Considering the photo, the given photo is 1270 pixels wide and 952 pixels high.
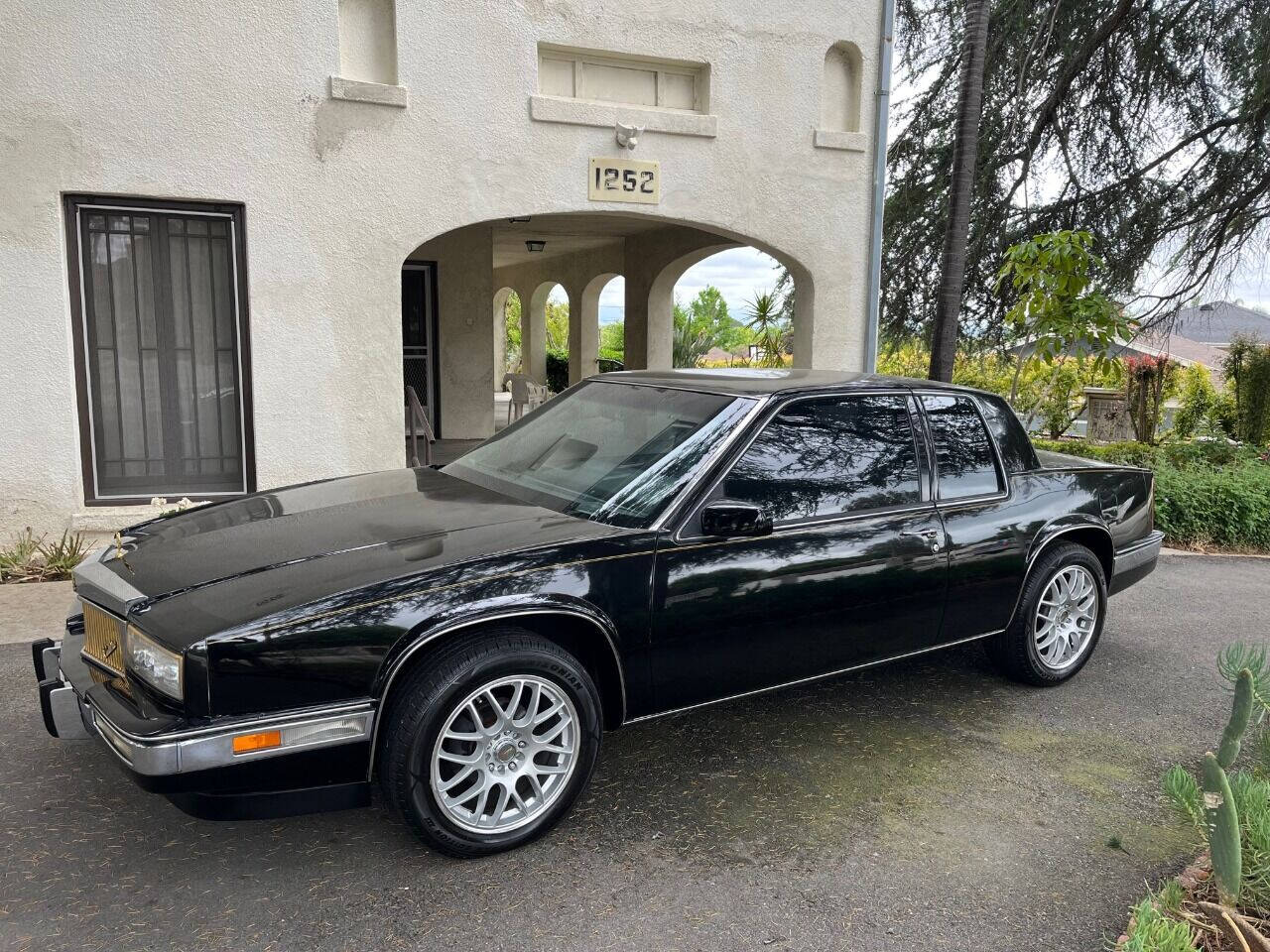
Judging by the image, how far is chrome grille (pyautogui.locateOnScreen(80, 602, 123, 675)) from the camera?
10.4ft

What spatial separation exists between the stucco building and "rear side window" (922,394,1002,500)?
4.52 metres

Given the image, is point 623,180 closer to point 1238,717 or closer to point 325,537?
point 325,537

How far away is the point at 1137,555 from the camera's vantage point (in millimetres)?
5410

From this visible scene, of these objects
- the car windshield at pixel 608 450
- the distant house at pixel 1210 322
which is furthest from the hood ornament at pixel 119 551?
the distant house at pixel 1210 322

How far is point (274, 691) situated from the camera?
2.87 meters

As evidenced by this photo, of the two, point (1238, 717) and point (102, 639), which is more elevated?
point (102, 639)

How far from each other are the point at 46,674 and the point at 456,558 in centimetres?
166

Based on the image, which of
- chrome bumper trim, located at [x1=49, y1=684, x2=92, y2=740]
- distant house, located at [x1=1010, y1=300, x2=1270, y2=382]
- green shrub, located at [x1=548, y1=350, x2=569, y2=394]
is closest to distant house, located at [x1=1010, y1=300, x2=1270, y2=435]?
distant house, located at [x1=1010, y1=300, x2=1270, y2=382]

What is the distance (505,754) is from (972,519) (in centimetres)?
245

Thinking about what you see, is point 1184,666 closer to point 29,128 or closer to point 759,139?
point 759,139

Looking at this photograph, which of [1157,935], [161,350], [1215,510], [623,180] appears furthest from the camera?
[1215,510]

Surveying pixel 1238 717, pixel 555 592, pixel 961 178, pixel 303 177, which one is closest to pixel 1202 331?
pixel 961 178

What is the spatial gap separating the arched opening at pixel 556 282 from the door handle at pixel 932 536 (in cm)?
521

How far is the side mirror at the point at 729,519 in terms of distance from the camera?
350 centimetres
